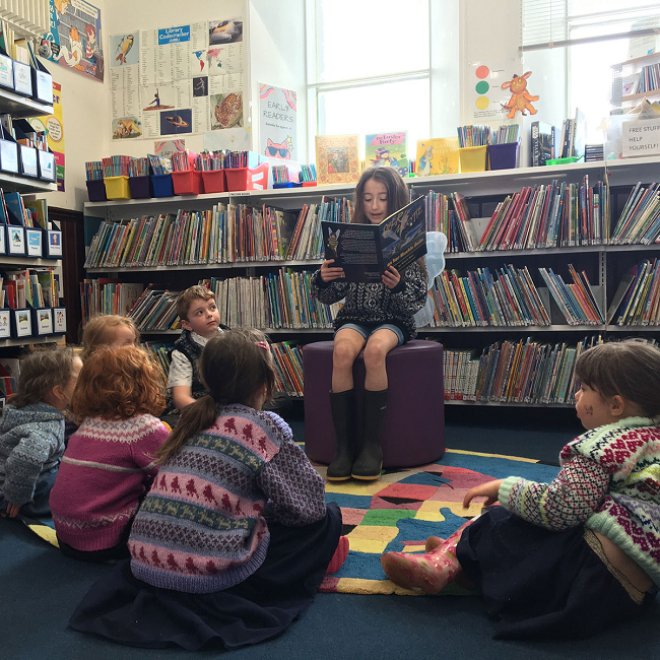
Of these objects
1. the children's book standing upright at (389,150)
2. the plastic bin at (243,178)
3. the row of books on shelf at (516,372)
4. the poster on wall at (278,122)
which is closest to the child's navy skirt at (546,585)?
the row of books on shelf at (516,372)

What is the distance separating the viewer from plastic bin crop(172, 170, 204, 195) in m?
3.30

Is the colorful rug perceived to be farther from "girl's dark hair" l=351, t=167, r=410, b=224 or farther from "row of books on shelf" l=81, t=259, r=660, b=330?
"girl's dark hair" l=351, t=167, r=410, b=224

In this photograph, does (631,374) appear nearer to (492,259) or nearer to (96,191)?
(492,259)

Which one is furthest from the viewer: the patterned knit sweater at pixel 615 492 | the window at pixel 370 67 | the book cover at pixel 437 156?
the window at pixel 370 67

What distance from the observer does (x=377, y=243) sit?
208 centimetres

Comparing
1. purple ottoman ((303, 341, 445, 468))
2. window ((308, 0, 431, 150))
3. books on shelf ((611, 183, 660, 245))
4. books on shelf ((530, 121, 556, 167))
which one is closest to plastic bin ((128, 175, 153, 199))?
window ((308, 0, 431, 150))

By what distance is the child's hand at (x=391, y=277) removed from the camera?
7.22ft

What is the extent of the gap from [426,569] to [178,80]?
3525 mm

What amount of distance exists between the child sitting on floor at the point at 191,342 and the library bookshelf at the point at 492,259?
35.2 inches

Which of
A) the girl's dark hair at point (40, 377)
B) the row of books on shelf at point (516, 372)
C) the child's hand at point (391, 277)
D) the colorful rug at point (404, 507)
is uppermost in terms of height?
the child's hand at point (391, 277)

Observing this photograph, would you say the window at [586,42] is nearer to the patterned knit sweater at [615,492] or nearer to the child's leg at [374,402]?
the child's leg at [374,402]

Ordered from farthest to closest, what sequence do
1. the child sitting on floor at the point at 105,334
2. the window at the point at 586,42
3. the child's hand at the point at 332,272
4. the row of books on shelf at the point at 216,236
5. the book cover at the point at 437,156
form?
1. the window at the point at 586,42
2. the row of books on shelf at the point at 216,236
3. the book cover at the point at 437,156
4. the child's hand at the point at 332,272
5. the child sitting on floor at the point at 105,334

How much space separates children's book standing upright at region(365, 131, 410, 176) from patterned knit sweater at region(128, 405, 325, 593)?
86.2 inches

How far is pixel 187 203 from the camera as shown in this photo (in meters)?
3.54
